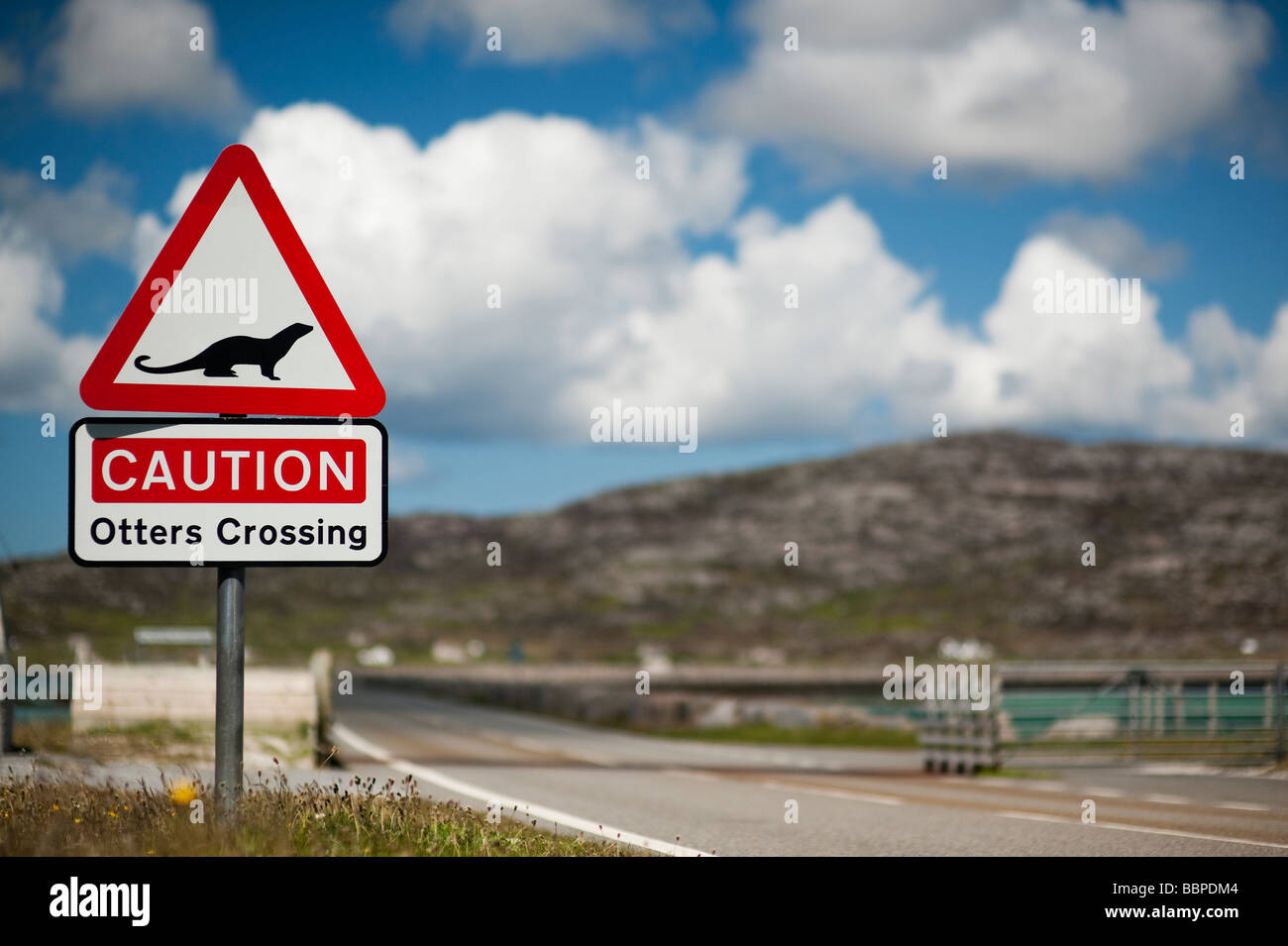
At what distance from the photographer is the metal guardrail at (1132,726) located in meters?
18.5

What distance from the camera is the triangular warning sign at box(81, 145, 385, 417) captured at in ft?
18.8

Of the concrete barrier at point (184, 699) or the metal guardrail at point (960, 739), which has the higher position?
the concrete barrier at point (184, 699)

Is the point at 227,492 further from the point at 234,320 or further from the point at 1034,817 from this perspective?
the point at 1034,817

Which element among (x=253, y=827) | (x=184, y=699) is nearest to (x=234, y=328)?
(x=253, y=827)

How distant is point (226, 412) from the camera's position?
5.83m

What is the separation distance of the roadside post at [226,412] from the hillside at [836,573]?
66.0m

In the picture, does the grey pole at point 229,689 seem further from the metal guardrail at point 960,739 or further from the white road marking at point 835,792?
the metal guardrail at point 960,739

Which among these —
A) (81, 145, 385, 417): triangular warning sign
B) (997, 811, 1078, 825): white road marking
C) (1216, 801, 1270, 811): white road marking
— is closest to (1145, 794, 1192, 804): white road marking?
(1216, 801, 1270, 811): white road marking

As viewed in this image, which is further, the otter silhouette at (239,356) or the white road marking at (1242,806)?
the white road marking at (1242,806)

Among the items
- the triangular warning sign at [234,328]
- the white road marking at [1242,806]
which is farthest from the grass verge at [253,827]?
the white road marking at [1242,806]

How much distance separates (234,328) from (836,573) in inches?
3795

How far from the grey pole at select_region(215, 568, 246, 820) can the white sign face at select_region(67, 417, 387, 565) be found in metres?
0.16

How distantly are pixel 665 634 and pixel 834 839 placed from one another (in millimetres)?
80564

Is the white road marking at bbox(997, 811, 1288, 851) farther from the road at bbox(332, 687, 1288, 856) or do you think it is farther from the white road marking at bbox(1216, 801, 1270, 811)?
the white road marking at bbox(1216, 801, 1270, 811)
